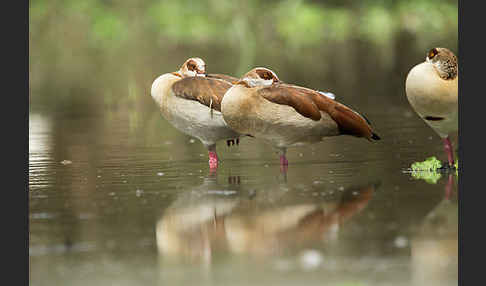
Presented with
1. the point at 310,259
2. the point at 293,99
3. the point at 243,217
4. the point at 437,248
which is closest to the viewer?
the point at 310,259

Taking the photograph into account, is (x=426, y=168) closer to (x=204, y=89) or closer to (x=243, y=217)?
(x=204, y=89)

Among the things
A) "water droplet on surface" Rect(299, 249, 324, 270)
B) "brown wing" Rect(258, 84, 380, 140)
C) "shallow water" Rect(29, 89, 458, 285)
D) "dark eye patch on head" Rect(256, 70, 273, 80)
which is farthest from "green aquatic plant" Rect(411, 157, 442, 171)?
"water droplet on surface" Rect(299, 249, 324, 270)

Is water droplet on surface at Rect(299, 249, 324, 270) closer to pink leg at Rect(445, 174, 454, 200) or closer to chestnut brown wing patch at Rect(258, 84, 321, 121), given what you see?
pink leg at Rect(445, 174, 454, 200)

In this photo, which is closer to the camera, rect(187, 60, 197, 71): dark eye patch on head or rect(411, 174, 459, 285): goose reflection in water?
rect(411, 174, 459, 285): goose reflection in water

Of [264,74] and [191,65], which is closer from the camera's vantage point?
[264,74]

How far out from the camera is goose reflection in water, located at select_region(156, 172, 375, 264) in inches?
288

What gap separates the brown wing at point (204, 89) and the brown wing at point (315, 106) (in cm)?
83

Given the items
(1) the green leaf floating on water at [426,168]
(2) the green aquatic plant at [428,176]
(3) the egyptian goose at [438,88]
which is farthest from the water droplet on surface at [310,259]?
(3) the egyptian goose at [438,88]

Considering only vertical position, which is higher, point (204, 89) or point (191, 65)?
point (191, 65)

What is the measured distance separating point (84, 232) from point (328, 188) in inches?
103

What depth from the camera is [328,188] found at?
31.4ft

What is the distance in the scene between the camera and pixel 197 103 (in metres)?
11.6

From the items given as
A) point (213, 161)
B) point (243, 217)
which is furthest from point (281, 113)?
point (243, 217)

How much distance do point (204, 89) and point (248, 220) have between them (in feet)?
11.7
